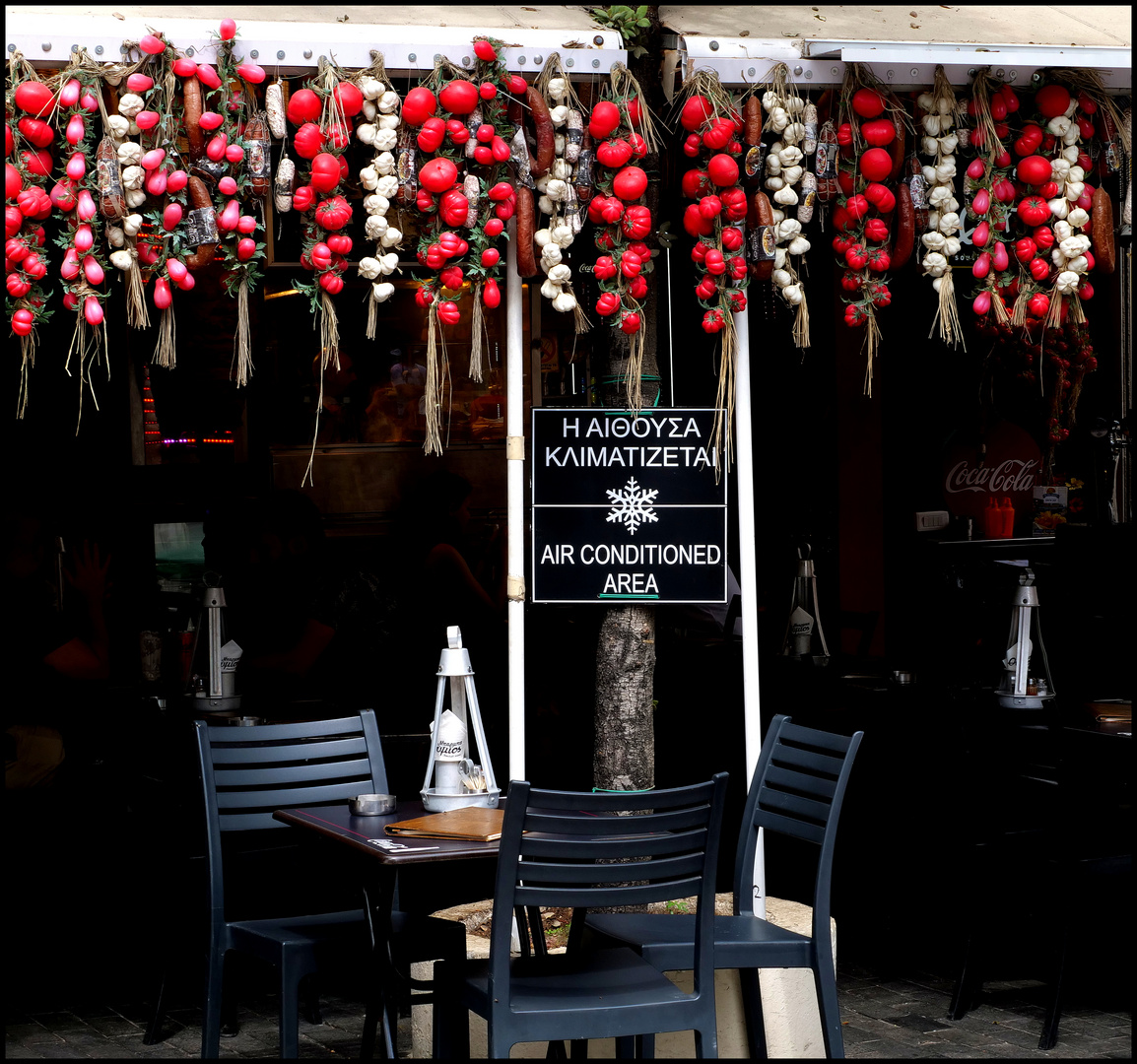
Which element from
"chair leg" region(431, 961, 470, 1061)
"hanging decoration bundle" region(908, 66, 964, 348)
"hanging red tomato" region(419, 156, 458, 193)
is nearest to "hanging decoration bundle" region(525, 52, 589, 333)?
"hanging red tomato" region(419, 156, 458, 193)

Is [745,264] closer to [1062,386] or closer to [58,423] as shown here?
[1062,386]

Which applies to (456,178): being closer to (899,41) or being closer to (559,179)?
(559,179)

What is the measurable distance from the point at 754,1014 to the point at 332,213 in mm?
2351

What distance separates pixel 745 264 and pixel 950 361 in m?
5.37

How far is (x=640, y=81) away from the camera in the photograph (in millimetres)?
3918

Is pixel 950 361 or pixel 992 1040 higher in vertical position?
pixel 950 361

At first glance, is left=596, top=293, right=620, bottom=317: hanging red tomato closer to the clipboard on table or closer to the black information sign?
the black information sign

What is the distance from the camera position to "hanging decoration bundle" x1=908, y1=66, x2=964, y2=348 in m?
3.85

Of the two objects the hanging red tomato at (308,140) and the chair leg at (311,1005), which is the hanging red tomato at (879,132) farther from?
the chair leg at (311,1005)

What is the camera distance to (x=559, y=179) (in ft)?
12.1

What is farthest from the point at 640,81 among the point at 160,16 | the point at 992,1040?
the point at 992,1040

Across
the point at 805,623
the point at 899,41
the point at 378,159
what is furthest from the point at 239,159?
the point at 805,623

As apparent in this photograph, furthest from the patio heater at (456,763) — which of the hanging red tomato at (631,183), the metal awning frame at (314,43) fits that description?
the metal awning frame at (314,43)

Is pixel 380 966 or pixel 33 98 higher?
pixel 33 98
